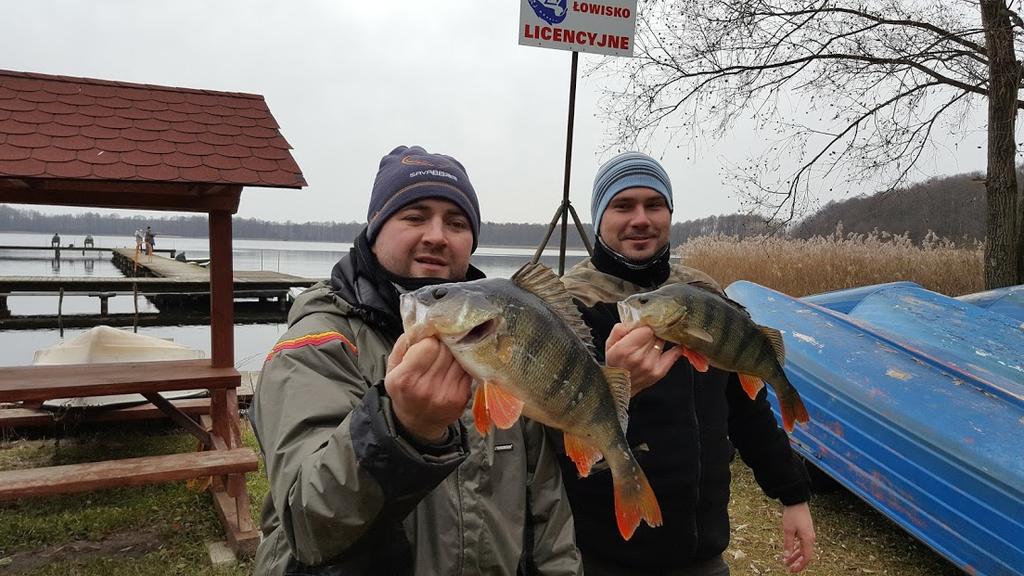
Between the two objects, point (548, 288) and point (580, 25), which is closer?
point (548, 288)

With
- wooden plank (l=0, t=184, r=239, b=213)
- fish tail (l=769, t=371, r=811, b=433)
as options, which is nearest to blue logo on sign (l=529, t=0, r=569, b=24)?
wooden plank (l=0, t=184, r=239, b=213)

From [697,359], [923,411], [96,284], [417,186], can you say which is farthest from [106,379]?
[96,284]

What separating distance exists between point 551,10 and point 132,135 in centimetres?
322

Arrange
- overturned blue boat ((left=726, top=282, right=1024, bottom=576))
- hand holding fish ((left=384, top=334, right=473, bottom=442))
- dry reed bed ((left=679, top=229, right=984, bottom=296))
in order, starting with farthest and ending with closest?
dry reed bed ((left=679, top=229, right=984, bottom=296))
overturned blue boat ((left=726, top=282, right=1024, bottom=576))
hand holding fish ((left=384, top=334, right=473, bottom=442))

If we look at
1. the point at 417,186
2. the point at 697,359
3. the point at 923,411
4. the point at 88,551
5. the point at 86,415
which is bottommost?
the point at 88,551

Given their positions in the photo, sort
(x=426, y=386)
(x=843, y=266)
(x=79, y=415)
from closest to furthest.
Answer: (x=426, y=386)
(x=79, y=415)
(x=843, y=266)

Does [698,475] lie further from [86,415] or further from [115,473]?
[86,415]

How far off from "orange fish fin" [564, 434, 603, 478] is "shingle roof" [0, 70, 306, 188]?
3519 millimetres

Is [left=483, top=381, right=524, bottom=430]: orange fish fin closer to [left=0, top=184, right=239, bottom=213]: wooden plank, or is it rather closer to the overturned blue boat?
the overturned blue boat

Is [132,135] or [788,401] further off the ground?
[132,135]

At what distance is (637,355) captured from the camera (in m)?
1.90

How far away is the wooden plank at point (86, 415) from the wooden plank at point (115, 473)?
6.85ft

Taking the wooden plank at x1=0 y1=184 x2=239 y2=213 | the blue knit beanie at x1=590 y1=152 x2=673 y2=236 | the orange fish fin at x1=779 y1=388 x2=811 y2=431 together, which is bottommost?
the orange fish fin at x1=779 y1=388 x2=811 y2=431

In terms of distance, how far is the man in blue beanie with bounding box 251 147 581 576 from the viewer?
4.18 feet
